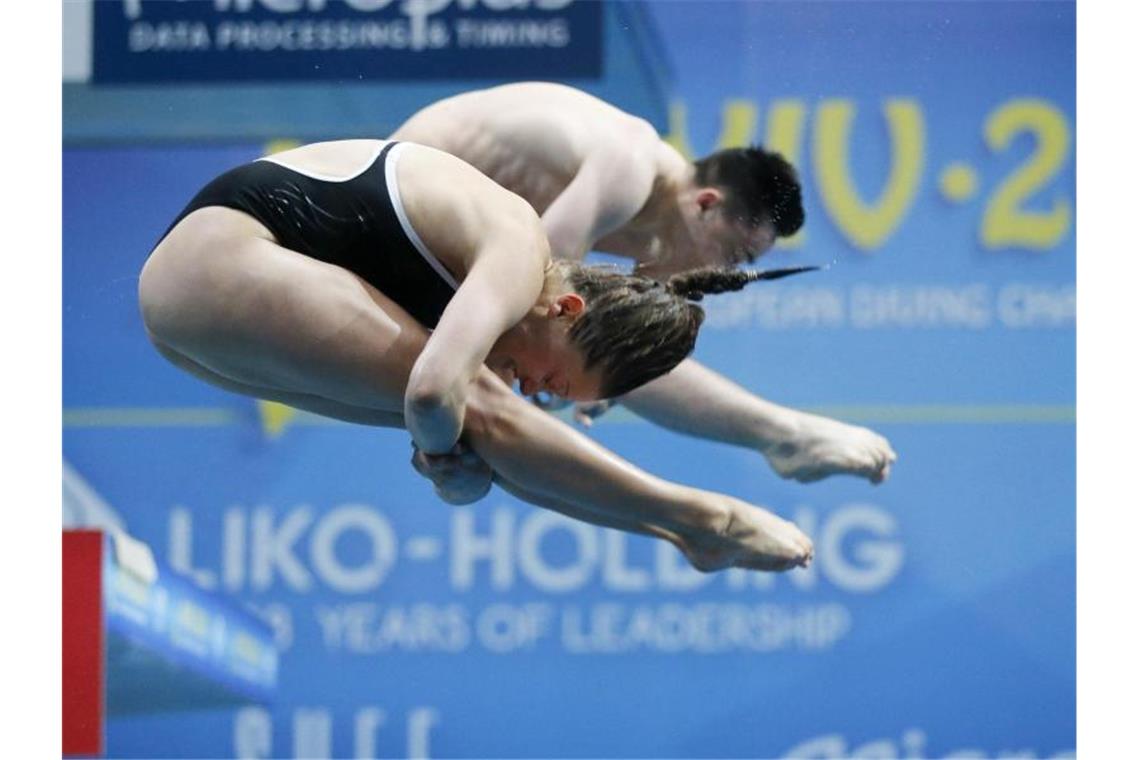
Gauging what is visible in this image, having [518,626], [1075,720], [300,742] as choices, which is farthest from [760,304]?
[300,742]

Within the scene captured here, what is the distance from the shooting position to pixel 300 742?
3.48 meters

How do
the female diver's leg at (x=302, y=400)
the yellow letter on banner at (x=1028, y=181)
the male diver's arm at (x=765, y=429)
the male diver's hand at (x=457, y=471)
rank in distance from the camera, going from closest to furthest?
the male diver's hand at (x=457, y=471), the female diver's leg at (x=302, y=400), the male diver's arm at (x=765, y=429), the yellow letter on banner at (x=1028, y=181)

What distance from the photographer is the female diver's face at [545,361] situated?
6.80 ft

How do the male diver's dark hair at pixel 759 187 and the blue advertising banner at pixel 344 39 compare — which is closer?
the male diver's dark hair at pixel 759 187

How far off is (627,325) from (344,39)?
59.6 inches

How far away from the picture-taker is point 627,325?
2.08 meters

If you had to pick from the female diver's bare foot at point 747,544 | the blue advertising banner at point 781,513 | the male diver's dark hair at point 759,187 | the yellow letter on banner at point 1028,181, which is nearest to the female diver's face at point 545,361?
the female diver's bare foot at point 747,544

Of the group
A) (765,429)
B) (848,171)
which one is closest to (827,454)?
(765,429)

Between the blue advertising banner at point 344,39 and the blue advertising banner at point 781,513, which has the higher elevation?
the blue advertising banner at point 344,39

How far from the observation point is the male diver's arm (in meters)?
2.94

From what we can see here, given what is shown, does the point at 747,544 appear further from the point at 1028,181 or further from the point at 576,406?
the point at 1028,181

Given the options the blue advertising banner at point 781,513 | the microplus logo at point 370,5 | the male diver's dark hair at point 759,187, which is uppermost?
the microplus logo at point 370,5

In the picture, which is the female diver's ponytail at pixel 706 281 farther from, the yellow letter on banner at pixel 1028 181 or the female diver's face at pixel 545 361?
the yellow letter on banner at pixel 1028 181
